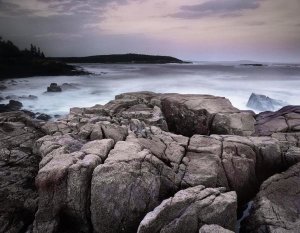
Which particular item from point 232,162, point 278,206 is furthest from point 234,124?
point 278,206

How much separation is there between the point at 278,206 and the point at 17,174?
590 cm

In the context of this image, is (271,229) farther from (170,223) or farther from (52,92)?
(52,92)

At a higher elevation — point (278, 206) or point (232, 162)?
point (232, 162)

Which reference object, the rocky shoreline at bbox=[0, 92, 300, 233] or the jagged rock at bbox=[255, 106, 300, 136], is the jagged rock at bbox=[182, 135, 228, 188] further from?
the jagged rock at bbox=[255, 106, 300, 136]

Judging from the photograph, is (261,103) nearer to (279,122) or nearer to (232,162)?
(279,122)

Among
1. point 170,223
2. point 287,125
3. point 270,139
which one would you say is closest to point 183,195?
point 170,223

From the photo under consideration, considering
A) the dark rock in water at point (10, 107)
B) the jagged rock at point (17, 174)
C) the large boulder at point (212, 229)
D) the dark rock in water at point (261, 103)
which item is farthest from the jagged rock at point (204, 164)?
the dark rock in water at point (10, 107)

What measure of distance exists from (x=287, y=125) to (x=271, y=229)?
462cm

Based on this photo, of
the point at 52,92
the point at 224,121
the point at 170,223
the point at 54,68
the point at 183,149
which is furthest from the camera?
the point at 54,68

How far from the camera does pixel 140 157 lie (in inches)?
246

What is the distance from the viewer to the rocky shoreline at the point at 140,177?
18.3ft

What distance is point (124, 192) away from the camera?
223 inches

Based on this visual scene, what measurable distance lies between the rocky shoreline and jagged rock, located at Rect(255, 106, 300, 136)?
0.06 m

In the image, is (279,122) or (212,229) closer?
(212,229)
